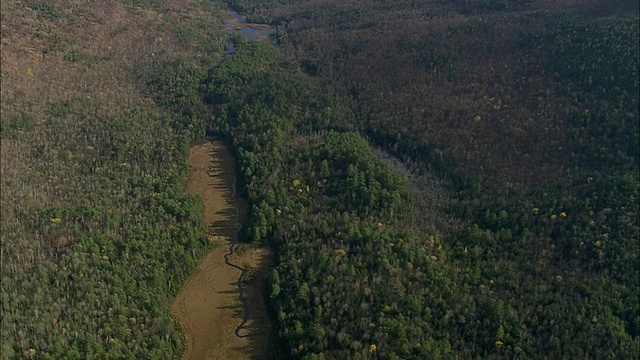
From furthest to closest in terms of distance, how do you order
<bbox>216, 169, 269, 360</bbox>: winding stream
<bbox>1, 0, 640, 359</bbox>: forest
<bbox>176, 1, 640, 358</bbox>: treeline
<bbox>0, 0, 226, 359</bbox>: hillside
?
<bbox>216, 169, 269, 360</bbox>: winding stream < <bbox>176, 1, 640, 358</bbox>: treeline < <bbox>1, 0, 640, 359</bbox>: forest < <bbox>0, 0, 226, 359</bbox>: hillside

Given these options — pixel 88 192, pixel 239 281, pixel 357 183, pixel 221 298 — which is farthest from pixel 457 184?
pixel 88 192

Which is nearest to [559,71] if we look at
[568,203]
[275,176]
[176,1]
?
[568,203]

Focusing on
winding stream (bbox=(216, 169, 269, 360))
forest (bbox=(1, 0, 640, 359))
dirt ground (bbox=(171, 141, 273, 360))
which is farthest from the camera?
winding stream (bbox=(216, 169, 269, 360))

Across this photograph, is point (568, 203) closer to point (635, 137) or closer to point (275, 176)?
point (635, 137)

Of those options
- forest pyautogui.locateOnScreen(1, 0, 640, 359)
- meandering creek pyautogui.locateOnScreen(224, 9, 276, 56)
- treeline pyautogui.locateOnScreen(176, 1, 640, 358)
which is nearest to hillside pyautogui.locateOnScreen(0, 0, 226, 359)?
forest pyautogui.locateOnScreen(1, 0, 640, 359)

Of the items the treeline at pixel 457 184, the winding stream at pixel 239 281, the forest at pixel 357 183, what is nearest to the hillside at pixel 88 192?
the forest at pixel 357 183

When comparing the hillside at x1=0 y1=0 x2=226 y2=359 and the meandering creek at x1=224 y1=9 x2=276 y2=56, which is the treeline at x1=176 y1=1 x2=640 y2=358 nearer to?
the hillside at x1=0 y1=0 x2=226 y2=359

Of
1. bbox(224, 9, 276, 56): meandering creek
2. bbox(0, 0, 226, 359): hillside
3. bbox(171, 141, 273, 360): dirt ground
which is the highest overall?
bbox(224, 9, 276, 56): meandering creek
